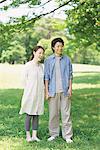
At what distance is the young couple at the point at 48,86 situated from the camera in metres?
7.09

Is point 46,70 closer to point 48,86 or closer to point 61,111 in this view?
point 48,86

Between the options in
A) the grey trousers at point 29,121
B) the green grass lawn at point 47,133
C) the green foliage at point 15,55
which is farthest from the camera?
the green foliage at point 15,55

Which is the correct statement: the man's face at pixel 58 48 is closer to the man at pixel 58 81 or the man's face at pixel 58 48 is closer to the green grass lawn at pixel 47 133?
the man at pixel 58 81

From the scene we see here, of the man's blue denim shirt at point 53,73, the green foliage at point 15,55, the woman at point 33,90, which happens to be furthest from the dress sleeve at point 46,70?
the green foliage at point 15,55

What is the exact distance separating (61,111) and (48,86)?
55 cm

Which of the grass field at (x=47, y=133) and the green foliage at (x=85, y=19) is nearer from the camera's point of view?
the grass field at (x=47, y=133)

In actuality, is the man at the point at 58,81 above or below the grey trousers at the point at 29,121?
above

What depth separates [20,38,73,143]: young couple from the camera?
7.09m

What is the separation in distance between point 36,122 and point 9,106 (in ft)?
19.5

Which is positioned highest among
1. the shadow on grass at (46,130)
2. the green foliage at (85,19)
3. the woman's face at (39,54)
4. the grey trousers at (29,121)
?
the green foliage at (85,19)

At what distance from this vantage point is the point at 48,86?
23.8 feet

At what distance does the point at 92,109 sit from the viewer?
12414 mm

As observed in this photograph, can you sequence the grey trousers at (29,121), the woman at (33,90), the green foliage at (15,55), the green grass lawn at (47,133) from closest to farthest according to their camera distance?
the green grass lawn at (47,133) → the woman at (33,90) → the grey trousers at (29,121) → the green foliage at (15,55)

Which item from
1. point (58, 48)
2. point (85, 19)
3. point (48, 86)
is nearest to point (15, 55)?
point (85, 19)
